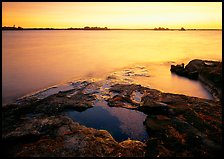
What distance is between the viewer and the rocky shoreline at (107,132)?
25.8 ft

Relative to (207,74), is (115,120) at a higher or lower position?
lower

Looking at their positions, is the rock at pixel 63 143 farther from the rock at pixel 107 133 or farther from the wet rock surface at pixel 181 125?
the wet rock surface at pixel 181 125

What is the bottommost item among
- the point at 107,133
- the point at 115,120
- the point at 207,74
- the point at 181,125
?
the point at 107,133

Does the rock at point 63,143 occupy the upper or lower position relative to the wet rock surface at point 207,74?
lower

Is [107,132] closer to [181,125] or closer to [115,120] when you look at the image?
[115,120]

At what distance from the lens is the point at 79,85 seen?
60.3 feet

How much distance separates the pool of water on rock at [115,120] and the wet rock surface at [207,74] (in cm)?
834

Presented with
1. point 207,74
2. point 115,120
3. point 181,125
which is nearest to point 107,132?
point 115,120

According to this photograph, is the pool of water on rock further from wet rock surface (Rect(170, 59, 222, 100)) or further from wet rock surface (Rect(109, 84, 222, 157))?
wet rock surface (Rect(170, 59, 222, 100))

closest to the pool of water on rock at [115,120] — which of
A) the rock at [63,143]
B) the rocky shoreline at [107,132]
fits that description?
the rocky shoreline at [107,132]

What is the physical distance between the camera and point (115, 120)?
11.6 m

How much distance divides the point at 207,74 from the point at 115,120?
14119 millimetres

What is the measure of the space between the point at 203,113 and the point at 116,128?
530 centimetres

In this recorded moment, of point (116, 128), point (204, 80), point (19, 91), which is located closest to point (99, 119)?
point (116, 128)
